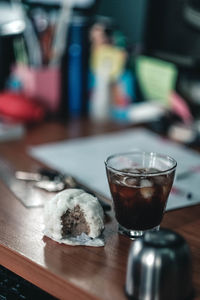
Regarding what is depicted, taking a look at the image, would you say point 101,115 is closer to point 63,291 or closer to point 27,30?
point 27,30

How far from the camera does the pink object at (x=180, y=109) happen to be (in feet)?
4.67

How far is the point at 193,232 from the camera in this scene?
0.77 metres

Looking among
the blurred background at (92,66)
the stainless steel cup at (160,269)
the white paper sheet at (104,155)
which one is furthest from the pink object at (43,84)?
the stainless steel cup at (160,269)

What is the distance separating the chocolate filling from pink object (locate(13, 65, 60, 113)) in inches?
32.5

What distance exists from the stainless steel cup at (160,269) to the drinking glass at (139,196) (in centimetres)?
12

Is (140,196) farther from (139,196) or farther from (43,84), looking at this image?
(43,84)

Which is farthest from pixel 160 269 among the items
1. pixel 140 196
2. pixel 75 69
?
pixel 75 69

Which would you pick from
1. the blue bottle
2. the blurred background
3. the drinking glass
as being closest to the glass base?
the drinking glass

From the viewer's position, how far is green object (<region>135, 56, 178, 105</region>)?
154cm

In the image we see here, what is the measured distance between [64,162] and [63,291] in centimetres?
49

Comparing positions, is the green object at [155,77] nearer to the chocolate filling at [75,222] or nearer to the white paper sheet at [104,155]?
the white paper sheet at [104,155]

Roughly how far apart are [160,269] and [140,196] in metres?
0.15

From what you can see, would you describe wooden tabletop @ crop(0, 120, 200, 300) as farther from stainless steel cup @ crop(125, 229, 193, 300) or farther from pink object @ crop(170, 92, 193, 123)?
pink object @ crop(170, 92, 193, 123)

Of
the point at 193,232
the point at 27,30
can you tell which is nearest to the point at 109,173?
the point at 193,232
